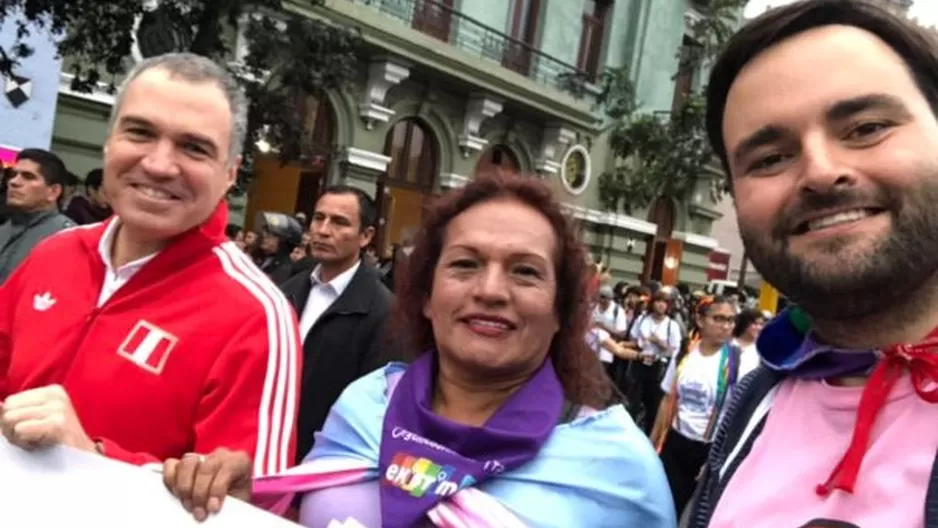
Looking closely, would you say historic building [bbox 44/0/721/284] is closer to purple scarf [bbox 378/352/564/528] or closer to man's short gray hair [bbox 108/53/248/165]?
man's short gray hair [bbox 108/53/248/165]

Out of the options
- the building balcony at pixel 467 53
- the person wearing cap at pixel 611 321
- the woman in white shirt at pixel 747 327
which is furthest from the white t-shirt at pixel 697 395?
the building balcony at pixel 467 53

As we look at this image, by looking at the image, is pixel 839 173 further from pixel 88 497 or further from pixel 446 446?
pixel 88 497

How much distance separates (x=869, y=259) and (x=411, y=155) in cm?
1529

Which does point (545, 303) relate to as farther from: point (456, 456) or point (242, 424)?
point (242, 424)

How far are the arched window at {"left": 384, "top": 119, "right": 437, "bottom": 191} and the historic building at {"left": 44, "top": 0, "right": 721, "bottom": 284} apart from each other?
23 mm

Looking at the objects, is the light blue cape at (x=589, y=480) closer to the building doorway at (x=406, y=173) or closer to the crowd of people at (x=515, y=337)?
the crowd of people at (x=515, y=337)

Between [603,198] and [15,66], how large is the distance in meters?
13.5

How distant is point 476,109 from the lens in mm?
→ 16406

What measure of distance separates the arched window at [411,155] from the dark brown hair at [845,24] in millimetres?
14426

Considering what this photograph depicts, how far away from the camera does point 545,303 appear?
2.04 metres

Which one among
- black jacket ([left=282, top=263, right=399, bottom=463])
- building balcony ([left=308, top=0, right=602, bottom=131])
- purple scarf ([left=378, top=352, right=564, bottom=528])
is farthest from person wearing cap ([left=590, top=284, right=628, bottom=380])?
purple scarf ([left=378, top=352, right=564, bottom=528])

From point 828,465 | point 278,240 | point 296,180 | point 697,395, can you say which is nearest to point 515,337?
point 828,465

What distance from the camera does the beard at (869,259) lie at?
128cm

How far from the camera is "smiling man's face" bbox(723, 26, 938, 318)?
1286 millimetres
